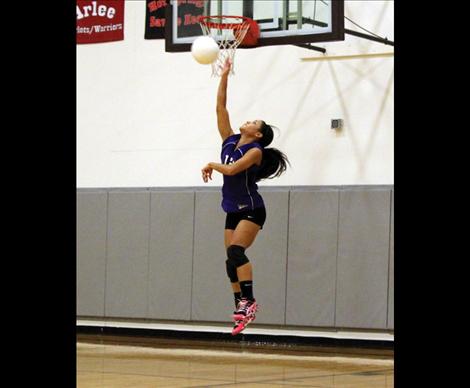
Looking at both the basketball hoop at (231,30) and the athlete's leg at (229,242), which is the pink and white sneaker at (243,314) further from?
the basketball hoop at (231,30)

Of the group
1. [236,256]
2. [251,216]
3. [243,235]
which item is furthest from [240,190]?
[236,256]

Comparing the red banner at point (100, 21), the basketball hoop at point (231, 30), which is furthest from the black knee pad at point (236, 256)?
the red banner at point (100, 21)

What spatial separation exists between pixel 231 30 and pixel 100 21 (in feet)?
9.31

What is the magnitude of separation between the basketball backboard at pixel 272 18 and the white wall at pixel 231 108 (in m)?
1.03

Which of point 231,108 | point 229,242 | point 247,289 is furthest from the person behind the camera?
point 231,108

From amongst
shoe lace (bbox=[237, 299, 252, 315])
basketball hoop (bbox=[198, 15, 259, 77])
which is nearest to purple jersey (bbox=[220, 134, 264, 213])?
shoe lace (bbox=[237, 299, 252, 315])

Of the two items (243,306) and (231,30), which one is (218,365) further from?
(231,30)

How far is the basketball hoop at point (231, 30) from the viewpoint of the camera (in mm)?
8938

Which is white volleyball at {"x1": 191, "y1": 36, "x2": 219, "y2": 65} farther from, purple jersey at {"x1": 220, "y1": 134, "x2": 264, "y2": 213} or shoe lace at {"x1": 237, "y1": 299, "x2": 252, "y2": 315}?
shoe lace at {"x1": 237, "y1": 299, "x2": 252, "y2": 315}

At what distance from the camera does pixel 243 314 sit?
297 inches
